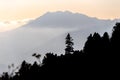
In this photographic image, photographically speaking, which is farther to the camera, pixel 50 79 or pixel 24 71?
pixel 24 71

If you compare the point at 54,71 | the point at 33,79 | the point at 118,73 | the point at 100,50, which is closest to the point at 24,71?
the point at 33,79

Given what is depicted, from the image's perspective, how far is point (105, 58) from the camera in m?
94.1

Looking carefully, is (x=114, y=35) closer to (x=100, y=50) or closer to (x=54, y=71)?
(x=100, y=50)

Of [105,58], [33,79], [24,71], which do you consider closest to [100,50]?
[105,58]

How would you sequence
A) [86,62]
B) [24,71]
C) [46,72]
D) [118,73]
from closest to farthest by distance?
[118,73] → [86,62] → [46,72] → [24,71]

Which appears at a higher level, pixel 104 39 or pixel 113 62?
pixel 104 39

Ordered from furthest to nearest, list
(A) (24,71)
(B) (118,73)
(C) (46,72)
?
1. (A) (24,71)
2. (C) (46,72)
3. (B) (118,73)

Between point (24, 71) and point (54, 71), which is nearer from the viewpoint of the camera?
point (54, 71)

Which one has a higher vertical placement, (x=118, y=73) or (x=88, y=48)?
(x=88, y=48)

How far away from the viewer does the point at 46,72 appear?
337 ft

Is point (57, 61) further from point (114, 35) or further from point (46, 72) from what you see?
point (114, 35)

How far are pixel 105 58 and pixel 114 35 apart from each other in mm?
7791

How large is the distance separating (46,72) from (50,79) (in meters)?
3.70

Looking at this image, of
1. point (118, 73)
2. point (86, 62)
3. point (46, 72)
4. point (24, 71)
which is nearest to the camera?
point (118, 73)
